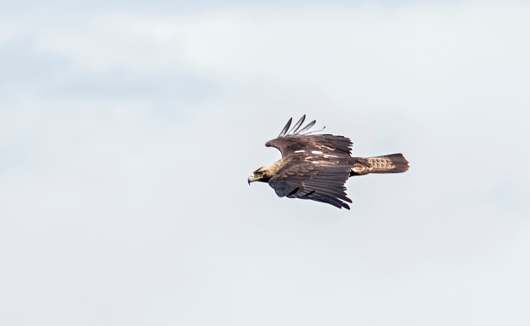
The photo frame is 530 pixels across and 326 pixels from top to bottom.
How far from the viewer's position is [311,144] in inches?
1581

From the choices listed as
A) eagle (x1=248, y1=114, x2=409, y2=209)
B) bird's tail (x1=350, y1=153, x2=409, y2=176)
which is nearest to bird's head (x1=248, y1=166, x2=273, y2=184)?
eagle (x1=248, y1=114, x2=409, y2=209)

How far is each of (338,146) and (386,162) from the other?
1240 millimetres

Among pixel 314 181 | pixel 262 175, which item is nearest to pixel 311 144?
pixel 262 175

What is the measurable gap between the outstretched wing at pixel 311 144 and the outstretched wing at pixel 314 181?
1.09 metres

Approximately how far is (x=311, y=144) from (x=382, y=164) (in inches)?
71.1

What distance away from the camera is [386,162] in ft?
132

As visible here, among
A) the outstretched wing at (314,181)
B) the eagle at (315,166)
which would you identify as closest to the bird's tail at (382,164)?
the eagle at (315,166)

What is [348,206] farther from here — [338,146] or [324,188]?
[338,146]

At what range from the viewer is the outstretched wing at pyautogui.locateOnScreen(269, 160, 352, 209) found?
35.6 metres

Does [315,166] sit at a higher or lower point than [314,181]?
higher

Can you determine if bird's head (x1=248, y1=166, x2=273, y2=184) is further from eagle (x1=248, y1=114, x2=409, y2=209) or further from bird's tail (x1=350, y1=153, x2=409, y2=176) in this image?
bird's tail (x1=350, y1=153, x2=409, y2=176)

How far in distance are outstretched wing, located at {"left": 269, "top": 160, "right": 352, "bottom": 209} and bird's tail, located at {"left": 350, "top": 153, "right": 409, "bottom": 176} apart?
3.36 ft

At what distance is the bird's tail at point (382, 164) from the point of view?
39.6 m

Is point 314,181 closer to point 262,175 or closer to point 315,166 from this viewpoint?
point 315,166
